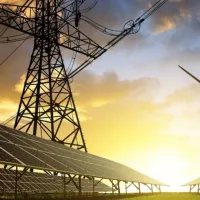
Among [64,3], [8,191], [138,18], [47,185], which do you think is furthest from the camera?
[64,3]

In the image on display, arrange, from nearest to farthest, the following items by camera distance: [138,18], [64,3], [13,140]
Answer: [13,140] → [138,18] → [64,3]

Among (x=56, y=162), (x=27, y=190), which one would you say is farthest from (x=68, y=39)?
(x=56, y=162)

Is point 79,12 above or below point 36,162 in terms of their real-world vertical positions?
above

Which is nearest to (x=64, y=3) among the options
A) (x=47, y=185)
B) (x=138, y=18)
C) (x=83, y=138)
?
(x=138, y=18)

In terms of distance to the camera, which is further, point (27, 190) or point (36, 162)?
point (27, 190)

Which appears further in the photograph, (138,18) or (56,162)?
(138,18)

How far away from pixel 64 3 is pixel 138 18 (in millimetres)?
10315

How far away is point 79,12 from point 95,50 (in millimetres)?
4074

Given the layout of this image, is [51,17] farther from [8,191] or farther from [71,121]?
Result: [8,191]

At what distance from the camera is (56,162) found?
55.1 ft

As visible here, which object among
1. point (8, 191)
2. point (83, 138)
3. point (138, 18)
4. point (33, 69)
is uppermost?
point (138, 18)

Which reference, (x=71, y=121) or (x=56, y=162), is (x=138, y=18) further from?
(x=56, y=162)

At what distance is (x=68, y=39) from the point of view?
114 feet

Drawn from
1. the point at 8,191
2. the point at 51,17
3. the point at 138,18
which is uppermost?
the point at 51,17
